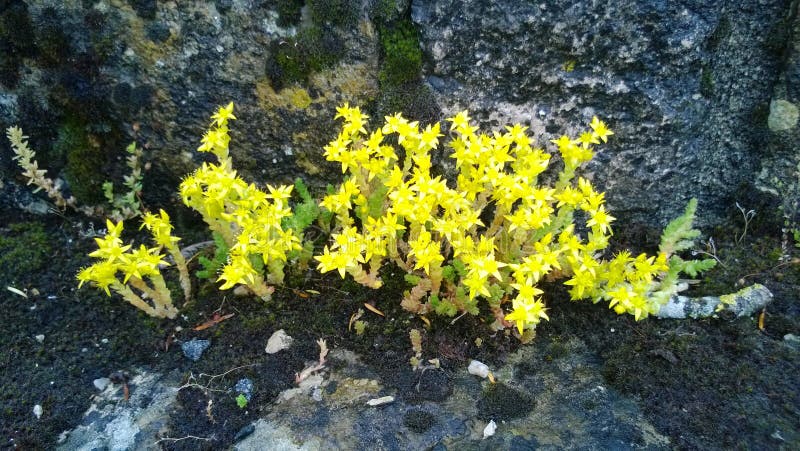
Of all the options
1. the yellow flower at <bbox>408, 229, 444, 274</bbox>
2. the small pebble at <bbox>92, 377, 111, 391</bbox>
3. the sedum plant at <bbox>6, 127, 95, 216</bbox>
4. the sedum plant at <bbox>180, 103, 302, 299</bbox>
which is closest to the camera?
the yellow flower at <bbox>408, 229, 444, 274</bbox>

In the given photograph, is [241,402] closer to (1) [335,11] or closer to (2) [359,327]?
(2) [359,327]

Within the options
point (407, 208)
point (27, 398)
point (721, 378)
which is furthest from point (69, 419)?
point (721, 378)

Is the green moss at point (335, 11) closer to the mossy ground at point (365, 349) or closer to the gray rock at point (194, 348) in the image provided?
the mossy ground at point (365, 349)

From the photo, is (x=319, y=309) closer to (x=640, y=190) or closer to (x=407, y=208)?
(x=407, y=208)

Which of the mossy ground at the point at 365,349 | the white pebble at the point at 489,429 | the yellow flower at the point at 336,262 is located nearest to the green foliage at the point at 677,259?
the mossy ground at the point at 365,349

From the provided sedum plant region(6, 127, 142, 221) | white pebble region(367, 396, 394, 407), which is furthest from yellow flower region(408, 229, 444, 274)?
sedum plant region(6, 127, 142, 221)

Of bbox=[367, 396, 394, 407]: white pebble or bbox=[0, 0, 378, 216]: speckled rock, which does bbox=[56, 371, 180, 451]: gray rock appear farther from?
bbox=[0, 0, 378, 216]: speckled rock

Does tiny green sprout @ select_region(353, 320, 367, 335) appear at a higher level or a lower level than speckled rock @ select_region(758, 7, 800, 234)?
lower
